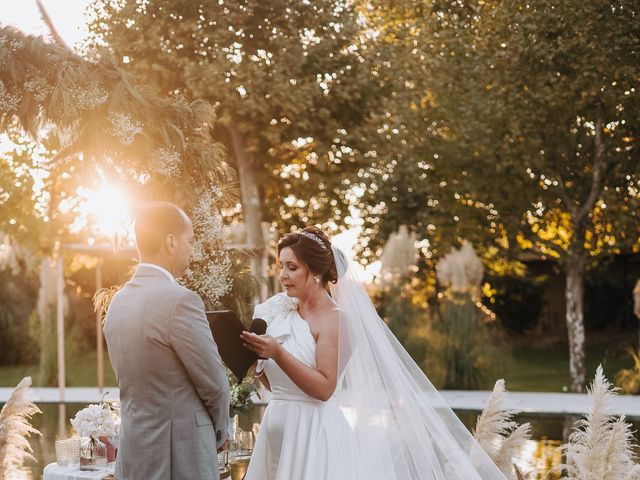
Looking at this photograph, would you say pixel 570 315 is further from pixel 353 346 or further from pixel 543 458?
pixel 353 346

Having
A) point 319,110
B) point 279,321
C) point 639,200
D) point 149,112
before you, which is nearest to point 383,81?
point 319,110

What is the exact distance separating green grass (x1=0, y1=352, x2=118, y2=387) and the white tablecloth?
11145mm

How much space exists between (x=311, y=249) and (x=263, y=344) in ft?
1.95

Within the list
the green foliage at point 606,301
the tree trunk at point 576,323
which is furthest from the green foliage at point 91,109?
the green foliage at point 606,301

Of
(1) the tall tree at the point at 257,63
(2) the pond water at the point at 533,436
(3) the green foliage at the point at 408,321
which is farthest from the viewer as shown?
(1) the tall tree at the point at 257,63

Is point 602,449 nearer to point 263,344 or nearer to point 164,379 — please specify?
point 263,344

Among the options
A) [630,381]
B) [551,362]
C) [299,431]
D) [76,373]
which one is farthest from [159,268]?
[551,362]

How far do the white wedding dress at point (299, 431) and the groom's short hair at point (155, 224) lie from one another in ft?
3.46

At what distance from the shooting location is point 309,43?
674 inches

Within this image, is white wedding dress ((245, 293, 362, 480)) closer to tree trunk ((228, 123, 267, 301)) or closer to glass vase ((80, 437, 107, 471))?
glass vase ((80, 437, 107, 471))

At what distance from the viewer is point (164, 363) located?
12.0 feet

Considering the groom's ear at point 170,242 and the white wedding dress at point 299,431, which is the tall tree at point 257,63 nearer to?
the white wedding dress at point 299,431

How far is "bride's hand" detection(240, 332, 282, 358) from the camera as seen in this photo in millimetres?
4234

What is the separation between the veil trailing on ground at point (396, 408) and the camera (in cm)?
494
